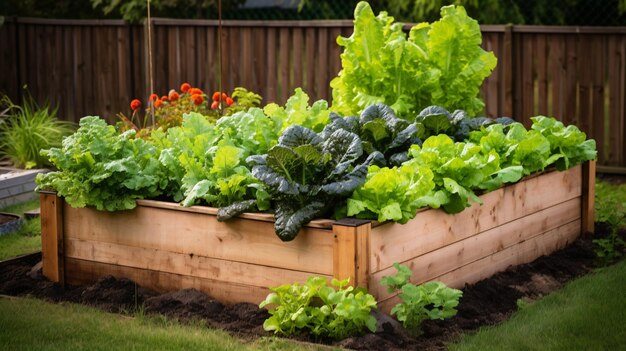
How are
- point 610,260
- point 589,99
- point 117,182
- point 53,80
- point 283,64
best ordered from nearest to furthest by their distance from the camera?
point 117,182, point 610,260, point 589,99, point 283,64, point 53,80

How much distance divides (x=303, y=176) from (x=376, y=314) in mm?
771

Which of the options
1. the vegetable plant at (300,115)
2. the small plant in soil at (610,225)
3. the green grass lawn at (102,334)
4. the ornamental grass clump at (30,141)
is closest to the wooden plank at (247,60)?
the ornamental grass clump at (30,141)

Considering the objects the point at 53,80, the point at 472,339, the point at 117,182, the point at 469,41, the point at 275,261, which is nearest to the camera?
the point at 472,339

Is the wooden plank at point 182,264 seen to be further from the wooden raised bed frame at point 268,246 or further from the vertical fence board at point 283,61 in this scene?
the vertical fence board at point 283,61

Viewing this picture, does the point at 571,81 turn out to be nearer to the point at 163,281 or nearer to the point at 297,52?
the point at 297,52

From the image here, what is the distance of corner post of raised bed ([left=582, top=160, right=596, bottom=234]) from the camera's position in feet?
22.9

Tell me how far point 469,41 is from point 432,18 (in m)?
6.05

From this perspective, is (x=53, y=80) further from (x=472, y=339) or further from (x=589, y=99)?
(x=472, y=339)

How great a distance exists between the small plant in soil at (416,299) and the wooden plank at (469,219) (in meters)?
0.13

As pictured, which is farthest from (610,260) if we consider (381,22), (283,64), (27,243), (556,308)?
(283,64)

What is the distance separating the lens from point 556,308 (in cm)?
538

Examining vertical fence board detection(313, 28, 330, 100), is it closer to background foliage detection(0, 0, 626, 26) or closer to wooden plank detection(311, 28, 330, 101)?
wooden plank detection(311, 28, 330, 101)

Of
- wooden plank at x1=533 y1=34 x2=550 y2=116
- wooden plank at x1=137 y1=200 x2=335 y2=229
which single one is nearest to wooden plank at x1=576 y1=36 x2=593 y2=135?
wooden plank at x1=533 y1=34 x2=550 y2=116

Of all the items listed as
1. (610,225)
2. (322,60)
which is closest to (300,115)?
(610,225)
